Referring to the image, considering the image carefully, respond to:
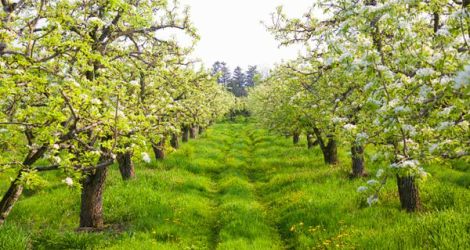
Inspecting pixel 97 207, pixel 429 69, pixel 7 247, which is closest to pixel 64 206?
pixel 97 207

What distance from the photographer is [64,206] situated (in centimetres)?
1488

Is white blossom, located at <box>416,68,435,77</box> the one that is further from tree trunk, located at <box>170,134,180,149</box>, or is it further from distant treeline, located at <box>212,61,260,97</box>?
distant treeline, located at <box>212,61,260,97</box>

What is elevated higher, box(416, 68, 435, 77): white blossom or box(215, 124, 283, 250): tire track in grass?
box(416, 68, 435, 77): white blossom

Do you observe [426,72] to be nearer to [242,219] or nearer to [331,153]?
[242,219]

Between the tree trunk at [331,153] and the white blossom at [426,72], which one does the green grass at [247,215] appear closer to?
the tree trunk at [331,153]

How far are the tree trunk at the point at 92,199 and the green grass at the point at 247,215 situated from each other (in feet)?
1.93

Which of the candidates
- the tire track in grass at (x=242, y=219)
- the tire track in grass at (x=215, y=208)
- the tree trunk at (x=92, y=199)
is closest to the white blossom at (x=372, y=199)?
the tire track in grass at (x=242, y=219)

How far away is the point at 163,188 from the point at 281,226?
20.6 feet

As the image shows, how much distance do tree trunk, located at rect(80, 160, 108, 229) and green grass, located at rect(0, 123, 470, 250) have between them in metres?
0.59

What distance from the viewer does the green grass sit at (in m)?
9.86

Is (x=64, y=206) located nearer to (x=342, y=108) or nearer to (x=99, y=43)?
(x=99, y=43)

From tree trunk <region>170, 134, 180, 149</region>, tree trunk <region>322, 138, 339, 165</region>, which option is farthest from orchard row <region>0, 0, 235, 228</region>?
tree trunk <region>170, 134, 180, 149</region>

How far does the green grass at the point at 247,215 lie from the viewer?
9.86 m

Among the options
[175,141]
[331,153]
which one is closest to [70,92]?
[331,153]
